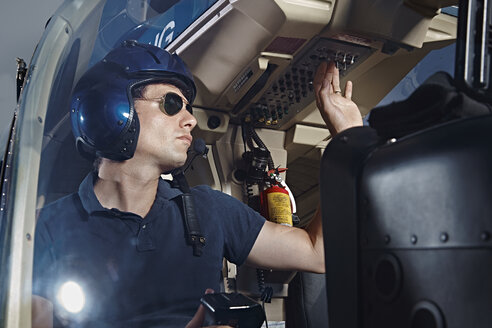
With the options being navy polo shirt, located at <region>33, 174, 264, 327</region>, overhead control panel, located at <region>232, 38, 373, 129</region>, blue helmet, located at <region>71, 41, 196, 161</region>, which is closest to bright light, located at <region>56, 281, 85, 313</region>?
navy polo shirt, located at <region>33, 174, 264, 327</region>

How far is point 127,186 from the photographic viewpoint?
1.12 m

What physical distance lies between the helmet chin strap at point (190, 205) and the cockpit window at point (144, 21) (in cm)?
32

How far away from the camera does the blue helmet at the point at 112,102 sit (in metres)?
1.11

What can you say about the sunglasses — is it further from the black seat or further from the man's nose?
the black seat

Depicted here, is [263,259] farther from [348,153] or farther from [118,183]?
[348,153]

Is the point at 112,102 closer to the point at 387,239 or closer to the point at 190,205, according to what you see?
the point at 190,205

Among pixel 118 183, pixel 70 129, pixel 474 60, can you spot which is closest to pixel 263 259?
pixel 118 183

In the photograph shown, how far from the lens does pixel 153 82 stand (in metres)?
1.18

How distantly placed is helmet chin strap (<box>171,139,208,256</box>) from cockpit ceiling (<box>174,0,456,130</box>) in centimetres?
30

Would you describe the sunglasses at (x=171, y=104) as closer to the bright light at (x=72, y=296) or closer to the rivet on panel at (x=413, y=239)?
the bright light at (x=72, y=296)


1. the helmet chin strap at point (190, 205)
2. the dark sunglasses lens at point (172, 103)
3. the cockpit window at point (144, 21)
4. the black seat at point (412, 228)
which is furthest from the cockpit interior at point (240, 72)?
the black seat at point (412, 228)

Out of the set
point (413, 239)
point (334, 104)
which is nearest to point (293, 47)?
point (334, 104)

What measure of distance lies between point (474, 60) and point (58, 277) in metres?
0.81

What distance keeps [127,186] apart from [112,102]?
0.19 meters
